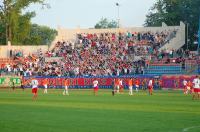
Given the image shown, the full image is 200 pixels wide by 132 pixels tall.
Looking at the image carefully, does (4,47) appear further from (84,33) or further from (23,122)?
(23,122)

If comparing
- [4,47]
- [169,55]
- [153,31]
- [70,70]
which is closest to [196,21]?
[153,31]

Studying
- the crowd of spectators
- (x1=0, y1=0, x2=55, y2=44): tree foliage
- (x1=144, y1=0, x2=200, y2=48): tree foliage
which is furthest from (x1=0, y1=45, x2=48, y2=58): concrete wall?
(x1=144, y1=0, x2=200, y2=48): tree foliage

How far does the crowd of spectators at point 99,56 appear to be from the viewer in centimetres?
7119

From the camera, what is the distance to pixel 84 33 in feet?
270

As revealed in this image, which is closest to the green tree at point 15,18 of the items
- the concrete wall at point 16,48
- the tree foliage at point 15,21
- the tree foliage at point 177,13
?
the tree foliage at point 15,21

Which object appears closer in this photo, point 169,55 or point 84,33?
point 169,55

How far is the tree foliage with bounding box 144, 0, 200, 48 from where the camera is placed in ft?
289

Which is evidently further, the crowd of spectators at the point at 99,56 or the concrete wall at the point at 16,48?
the concrete wall at the point at 16,48

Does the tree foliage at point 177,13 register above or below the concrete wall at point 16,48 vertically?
above

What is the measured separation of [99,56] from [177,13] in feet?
71.6

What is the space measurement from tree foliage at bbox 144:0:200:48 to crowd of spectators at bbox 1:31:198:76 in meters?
14.1

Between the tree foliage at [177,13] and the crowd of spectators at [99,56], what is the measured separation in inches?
555

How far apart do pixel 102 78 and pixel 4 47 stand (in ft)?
69.4

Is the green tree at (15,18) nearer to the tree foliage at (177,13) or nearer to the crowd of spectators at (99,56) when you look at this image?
the crowd of spectators at (99,56)
